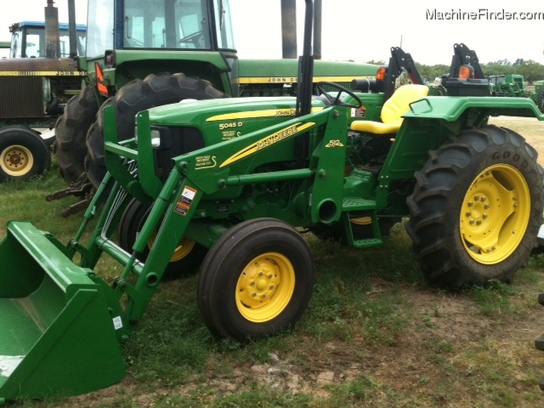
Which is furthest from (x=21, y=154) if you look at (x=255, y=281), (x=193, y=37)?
(x=255, y=281)

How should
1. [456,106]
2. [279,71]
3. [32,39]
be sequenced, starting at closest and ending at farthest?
[456,106], [279,71], [32,39]

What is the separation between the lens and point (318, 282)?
4543mm

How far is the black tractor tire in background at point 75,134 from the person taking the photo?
757 centimetres

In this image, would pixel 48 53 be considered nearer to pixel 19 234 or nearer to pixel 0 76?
pixel 0 76

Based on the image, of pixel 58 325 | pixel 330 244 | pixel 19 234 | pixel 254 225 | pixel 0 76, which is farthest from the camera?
pixel 0 76

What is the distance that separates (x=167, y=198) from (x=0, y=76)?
23.2 feet

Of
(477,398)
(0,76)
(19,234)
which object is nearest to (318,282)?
(477,398)

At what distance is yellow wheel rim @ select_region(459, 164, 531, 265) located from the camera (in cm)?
448

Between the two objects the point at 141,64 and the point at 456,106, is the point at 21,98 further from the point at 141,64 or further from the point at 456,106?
the point at 456,106

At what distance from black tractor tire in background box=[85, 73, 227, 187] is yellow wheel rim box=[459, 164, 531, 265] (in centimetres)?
260

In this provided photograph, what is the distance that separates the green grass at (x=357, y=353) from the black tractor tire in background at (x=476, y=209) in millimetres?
190

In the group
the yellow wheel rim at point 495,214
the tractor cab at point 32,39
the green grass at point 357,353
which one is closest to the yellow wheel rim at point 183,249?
the green grass at point 357,353

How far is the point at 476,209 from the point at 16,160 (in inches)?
259

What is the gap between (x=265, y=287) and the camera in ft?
12.0
